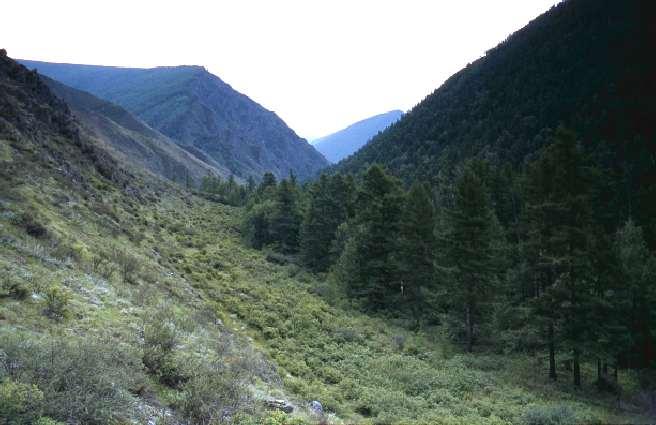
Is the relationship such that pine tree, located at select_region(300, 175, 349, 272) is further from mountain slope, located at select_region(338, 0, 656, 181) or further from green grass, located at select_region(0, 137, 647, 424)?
mountain slope, located at select_region(338, 0, 656, 181)

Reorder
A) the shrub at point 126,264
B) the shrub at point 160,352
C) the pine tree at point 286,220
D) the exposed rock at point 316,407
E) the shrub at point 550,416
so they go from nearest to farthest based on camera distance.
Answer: the shrub at point 550,416, the shrub at point 160,352, the exposed rock at point 316,407, the shrub at point 126,264, the pine tree at point 286,220

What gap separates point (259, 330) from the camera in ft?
64.0

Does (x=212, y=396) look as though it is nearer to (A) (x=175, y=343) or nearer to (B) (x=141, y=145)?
(A) (x=175, y=343)

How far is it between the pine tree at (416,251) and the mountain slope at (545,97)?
51.8 meters

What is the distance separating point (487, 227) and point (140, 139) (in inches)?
6861

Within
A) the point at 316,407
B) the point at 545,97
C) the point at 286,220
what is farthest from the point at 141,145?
the point at 316,407

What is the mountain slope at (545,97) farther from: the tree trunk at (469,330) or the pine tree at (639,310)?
the tree trunk at (469,330)

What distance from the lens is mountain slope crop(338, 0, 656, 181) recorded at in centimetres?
7919

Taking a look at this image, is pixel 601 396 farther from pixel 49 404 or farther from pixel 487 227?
pixel 49 404

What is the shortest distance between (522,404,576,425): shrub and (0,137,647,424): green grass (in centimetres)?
11

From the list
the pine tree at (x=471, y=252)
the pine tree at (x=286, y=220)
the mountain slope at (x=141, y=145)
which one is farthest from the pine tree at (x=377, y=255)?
the mountain slope at (x=141, y=145)

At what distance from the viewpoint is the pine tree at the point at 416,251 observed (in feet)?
95.4

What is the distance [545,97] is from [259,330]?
336 feet

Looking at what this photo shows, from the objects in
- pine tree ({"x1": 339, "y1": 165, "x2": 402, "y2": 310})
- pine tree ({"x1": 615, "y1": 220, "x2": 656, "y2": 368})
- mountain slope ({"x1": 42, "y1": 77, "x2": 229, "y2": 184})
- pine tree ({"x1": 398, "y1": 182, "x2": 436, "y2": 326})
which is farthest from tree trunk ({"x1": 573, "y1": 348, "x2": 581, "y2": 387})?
mountain slope ({"x1": 42, "y1": 77, "x2": 229, "y2": 184})
